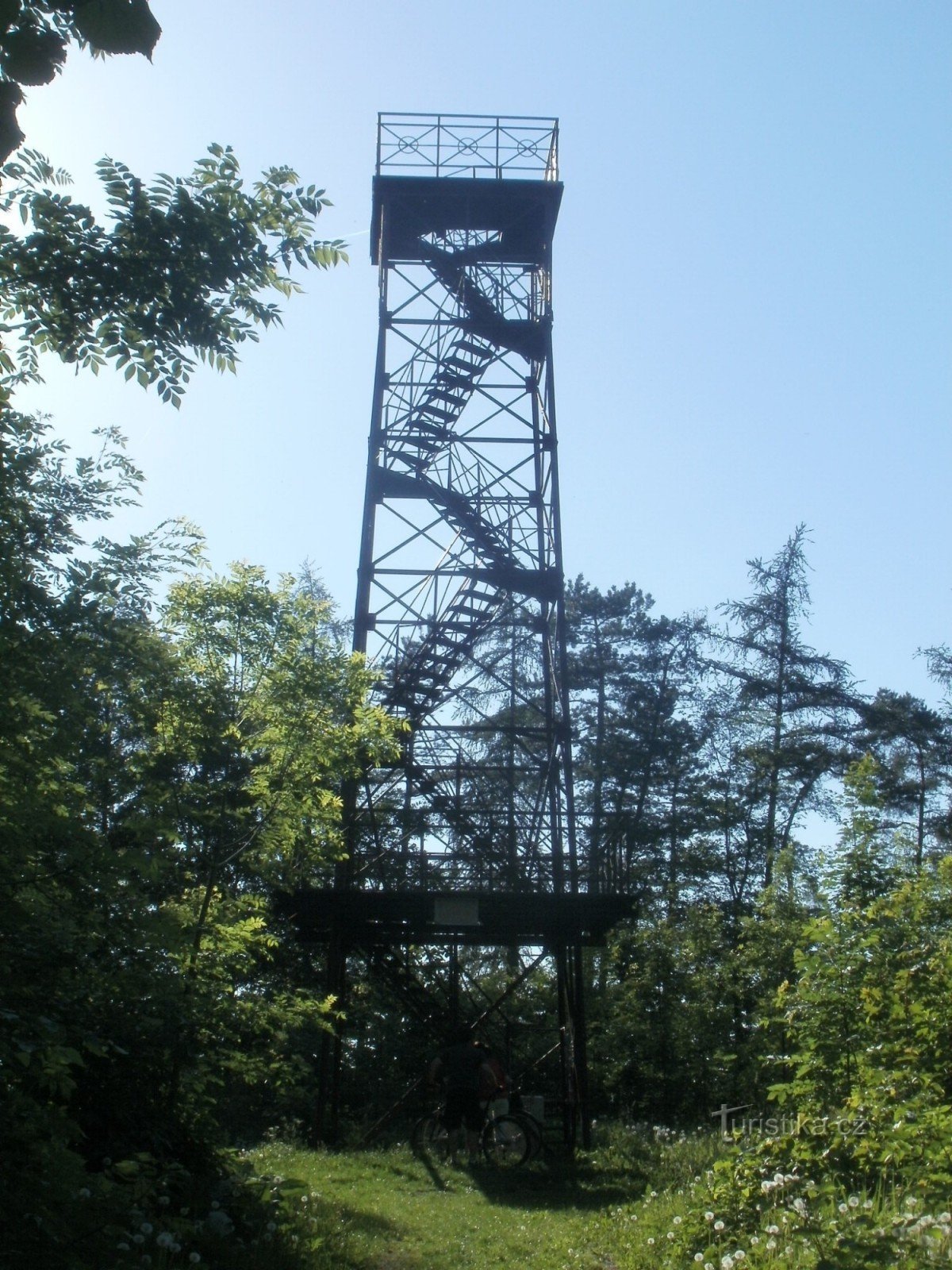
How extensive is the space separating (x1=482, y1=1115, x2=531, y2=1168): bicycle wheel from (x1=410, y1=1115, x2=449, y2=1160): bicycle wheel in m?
0.54

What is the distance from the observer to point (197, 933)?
7887 mm

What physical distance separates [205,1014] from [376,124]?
16.3 meters

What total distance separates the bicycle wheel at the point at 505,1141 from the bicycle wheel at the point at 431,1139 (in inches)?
21.3

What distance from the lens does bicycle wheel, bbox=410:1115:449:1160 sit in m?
14.4

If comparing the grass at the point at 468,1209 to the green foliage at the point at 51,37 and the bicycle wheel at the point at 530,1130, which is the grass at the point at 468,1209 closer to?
the bicycle wheel at the point at 530,1130

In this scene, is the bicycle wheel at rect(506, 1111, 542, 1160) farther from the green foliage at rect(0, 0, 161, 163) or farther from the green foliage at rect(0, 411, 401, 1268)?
the green foliage at rect(0, 0, 161, 163)

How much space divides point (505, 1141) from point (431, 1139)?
1.74 metres

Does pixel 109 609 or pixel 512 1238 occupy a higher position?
pixel 109 609

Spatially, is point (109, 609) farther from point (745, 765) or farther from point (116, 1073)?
point (745, 765)

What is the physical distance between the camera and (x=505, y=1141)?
1402cm

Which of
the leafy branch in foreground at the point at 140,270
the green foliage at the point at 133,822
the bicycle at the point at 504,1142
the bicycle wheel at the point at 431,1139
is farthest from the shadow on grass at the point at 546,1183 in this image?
the leafy branch in foreground at the point at 140,270

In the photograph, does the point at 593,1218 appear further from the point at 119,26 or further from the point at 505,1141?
the point at 119,26

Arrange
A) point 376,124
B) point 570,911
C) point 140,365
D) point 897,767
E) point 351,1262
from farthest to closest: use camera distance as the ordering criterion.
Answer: point 897,767 → point 376,124 → point 570,911 → point 351,1262 → point 140,365

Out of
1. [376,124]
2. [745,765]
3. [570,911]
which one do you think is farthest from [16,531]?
[745,765]
